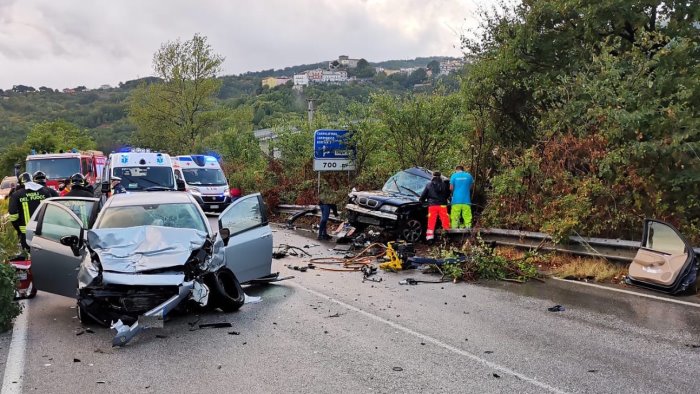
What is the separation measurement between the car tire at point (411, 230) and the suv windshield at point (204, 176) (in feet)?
42.7

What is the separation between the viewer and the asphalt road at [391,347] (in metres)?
5.32

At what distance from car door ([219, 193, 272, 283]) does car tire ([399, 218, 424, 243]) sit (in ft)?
17.4

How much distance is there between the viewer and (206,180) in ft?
84.2

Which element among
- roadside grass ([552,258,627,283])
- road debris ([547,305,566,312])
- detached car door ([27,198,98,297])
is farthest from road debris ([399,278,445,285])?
detached car door ([27,198,98,297])

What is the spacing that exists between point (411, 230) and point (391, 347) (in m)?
8.35

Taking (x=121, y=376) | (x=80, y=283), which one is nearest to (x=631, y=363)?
(x=121, y=376)

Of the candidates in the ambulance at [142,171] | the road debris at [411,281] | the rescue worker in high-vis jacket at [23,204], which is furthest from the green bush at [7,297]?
the ambulance at [142,171]

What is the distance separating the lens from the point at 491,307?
8.50 metres

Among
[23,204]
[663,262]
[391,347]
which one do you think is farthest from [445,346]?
[23,204]

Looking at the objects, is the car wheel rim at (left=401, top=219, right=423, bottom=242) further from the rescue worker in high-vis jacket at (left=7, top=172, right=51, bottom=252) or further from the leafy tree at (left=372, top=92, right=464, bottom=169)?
the rescue worker in high-vis jacket at (left=7, top=172, right=51, bottom=252)

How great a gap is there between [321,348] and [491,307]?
3132mm

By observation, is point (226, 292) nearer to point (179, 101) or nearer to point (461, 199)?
point (461, 199)

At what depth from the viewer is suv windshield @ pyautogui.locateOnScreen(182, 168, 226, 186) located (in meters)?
25.5

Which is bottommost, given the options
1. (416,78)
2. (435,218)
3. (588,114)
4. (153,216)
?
(435,218)
